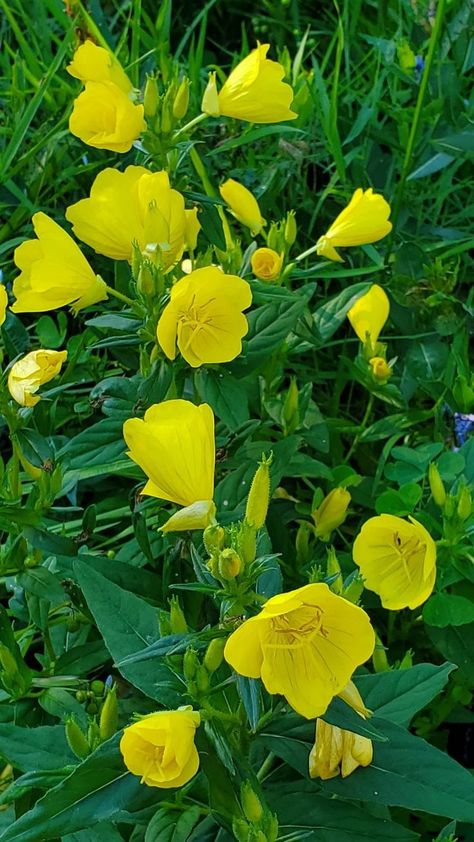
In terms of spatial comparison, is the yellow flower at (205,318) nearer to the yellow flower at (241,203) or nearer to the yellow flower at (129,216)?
the yellow flower at (129,216)

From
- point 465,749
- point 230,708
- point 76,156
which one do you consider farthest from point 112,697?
point 76,156

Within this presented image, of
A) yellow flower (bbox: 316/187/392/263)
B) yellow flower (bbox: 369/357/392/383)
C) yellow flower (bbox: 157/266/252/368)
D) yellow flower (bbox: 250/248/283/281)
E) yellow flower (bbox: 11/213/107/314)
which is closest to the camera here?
yellow flower (bbox: 157/266/252/368)

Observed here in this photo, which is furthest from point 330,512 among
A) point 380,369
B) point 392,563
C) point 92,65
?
point 92,65

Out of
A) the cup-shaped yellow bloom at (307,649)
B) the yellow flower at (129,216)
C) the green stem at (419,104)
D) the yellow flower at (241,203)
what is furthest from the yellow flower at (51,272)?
the green stem at (419,104)

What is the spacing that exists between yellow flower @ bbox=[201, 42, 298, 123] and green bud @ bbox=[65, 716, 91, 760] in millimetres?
774

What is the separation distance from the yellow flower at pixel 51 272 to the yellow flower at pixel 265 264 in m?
0.20

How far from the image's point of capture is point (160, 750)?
2.31 ft

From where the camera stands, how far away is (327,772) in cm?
78

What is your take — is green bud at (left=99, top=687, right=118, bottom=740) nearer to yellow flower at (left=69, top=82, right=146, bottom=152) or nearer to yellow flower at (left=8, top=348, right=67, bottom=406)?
yellow flower at (left=8, top=348, right=67, bottom=406)

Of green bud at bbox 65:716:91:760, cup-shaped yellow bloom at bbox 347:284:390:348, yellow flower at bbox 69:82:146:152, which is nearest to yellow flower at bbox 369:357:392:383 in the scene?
cup-shaped yellow bloom at bbox 347:284:390:348

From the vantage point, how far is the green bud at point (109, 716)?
2.74 ft

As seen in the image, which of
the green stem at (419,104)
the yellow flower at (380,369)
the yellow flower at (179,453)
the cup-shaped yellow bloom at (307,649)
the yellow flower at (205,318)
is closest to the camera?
the cup-shaped yellow bloom at (307,649)

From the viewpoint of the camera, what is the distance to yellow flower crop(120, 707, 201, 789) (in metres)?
0.68

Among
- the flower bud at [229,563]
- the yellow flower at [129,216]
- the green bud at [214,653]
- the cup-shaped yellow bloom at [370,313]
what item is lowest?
the cup-shaped yellow bloom at [370,313]
